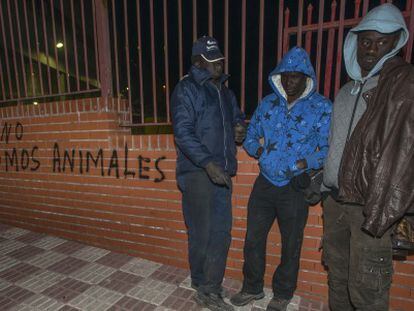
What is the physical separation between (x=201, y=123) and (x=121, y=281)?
177 cm

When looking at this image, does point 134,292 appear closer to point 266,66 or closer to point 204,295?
point 204,295

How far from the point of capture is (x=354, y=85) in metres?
1.86

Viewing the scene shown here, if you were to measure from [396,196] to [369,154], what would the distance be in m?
0.26

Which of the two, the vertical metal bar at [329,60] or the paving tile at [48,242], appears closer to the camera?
the vertical metal bar at [329,60]

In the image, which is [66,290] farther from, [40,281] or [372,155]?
[372,155]

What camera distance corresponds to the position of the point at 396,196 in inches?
58.7

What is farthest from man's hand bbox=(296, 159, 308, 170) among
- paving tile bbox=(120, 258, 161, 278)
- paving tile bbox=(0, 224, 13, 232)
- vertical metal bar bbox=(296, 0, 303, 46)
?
paving tile bbox=(0, 224, 13, 232)

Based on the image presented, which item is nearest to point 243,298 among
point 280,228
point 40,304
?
point 280,228

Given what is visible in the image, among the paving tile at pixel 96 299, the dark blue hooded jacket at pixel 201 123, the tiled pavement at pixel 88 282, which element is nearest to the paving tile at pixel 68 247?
the tiled pavement at pixel 88 282

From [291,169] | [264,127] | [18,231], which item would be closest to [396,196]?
[291,169]

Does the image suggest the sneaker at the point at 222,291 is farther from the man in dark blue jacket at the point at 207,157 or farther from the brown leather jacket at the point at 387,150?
the brown leather jacket at the point at 387,150

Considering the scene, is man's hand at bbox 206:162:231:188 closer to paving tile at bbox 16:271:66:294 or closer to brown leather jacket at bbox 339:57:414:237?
brown leather jacket at bbox 339:57:414:237

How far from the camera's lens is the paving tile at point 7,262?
3.10m

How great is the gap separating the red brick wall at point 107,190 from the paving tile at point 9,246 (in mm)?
333
